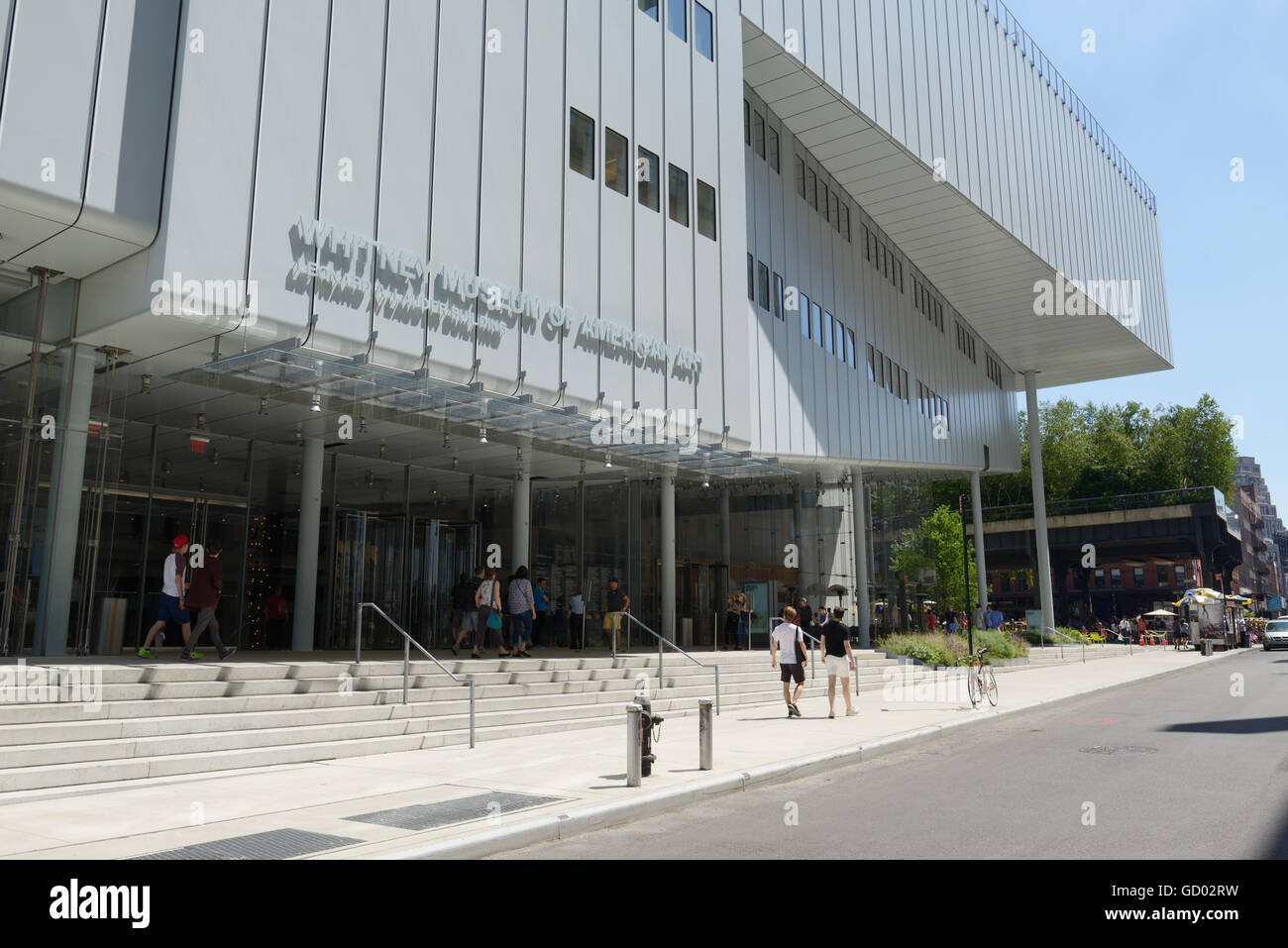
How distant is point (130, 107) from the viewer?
12.5m

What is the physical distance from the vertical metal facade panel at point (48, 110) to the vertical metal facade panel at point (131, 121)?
0.47 ft

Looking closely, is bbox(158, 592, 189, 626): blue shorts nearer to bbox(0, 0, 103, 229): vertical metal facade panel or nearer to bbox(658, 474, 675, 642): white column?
bbox(0, 0, 103, 229): vertical metal facade panel

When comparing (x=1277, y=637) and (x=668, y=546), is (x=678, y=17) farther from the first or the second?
(x=1277, y=637)

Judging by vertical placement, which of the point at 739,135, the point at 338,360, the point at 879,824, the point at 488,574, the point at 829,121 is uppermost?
the point at 829,121

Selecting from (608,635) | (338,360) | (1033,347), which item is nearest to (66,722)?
(338,360)

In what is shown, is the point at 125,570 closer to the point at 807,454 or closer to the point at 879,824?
the point at 879,824

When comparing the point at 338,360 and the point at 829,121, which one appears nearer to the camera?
the point at 338,360

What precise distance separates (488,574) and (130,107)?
9.99m

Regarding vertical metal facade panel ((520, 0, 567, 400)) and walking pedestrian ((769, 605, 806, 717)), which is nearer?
walking pedestrian ((769, 605, 806, 717))

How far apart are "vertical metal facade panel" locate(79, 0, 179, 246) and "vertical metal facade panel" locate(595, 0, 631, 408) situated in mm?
8854

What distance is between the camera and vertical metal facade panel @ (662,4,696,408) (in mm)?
21406

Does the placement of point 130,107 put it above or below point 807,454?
above

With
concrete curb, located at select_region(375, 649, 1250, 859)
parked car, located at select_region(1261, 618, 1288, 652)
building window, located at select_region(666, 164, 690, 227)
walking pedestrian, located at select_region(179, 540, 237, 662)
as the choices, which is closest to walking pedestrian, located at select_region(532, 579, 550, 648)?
walking pedestrian, located at select_region(179, 540, 237, 662)

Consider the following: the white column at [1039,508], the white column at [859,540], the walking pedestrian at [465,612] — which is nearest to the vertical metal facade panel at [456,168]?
the walking pedestrian at [465,612]
